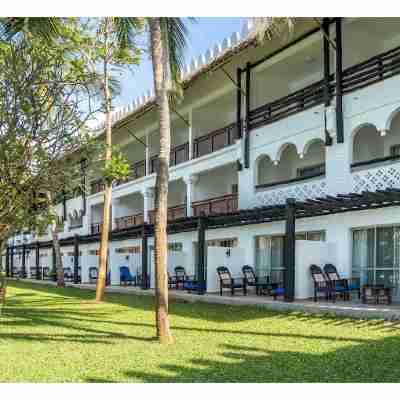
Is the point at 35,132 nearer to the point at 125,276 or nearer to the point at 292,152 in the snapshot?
the point at 292,152

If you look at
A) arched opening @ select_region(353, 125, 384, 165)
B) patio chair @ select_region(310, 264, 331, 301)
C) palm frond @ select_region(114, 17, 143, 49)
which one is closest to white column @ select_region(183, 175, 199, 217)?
arched opening @ select_region(353, 125, 384, 165)

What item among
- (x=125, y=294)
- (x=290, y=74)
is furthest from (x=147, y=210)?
(x=290, y=74)

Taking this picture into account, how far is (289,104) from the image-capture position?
749 inches

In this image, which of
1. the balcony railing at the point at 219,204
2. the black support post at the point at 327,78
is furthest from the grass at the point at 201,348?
the balcony railing at the point at 219,204

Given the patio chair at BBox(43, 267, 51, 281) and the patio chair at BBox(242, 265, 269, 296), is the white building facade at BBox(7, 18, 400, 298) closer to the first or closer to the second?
the patio chair at BBox(242, 265, 269, 296)

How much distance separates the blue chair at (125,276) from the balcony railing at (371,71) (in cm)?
1457

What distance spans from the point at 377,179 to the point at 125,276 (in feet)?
48.7

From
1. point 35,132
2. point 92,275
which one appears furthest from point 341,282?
point 92,275

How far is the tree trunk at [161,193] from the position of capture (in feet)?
33.7

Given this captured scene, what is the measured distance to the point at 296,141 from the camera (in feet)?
61.3

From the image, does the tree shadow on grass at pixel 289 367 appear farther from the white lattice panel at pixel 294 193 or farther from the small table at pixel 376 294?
the white lattice panel at pixel 294 193

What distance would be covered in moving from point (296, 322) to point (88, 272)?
18727 millimetres

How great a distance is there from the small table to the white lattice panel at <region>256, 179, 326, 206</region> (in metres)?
4.00

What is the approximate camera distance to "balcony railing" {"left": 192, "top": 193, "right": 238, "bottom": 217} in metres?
22.8
